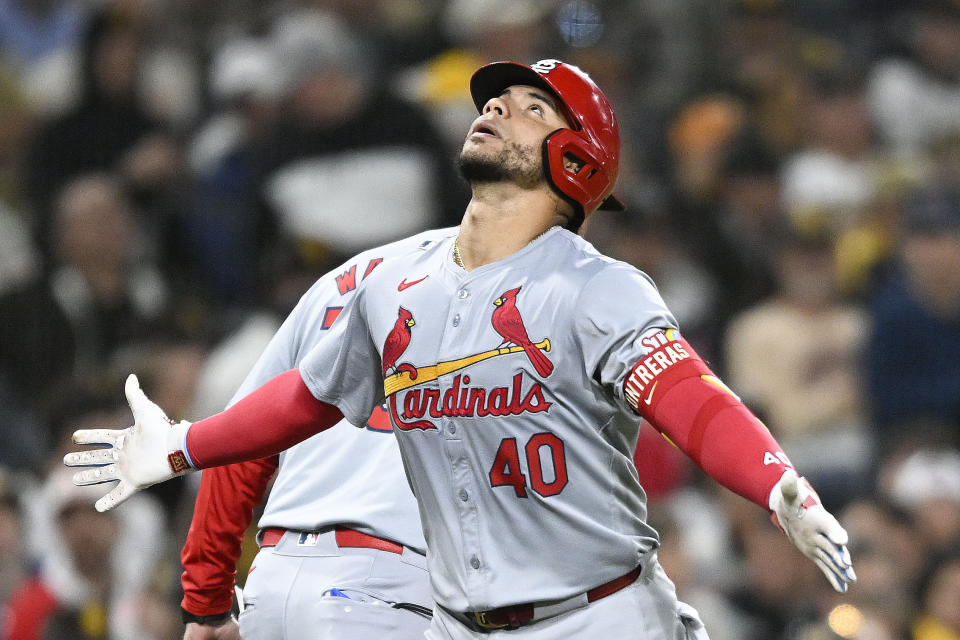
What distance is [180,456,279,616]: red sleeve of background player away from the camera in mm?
3457

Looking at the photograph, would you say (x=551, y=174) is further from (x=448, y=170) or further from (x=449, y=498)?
(x=448, y=170)

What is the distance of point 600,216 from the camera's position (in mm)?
6516

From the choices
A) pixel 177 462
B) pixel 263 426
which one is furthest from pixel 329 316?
pixel 177 462

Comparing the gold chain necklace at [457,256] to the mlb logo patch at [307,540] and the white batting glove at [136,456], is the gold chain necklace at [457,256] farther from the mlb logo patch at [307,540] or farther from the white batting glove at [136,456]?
the mlb logo patch at [307,540]

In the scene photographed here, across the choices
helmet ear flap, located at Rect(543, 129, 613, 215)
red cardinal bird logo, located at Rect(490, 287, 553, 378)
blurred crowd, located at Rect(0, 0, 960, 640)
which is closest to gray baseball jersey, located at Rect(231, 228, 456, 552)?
helmet ear flap, located at Rect(543, 129, 613, 215)

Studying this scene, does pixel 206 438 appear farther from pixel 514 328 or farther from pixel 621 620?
pixel 621 620

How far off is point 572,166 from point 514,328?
0.44 meters

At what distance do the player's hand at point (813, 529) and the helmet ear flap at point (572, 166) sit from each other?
87 centimetres

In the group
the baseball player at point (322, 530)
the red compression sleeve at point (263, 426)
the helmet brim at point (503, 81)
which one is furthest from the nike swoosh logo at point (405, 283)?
the helmet brim at point (503, 81)

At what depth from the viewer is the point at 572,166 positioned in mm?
2783

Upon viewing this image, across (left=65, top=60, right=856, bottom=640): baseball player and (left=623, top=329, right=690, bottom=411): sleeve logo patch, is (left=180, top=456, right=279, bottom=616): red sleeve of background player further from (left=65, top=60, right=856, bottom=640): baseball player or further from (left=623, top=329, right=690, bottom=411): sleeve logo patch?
(left=623, top=329, right=690, bottom=411): sleeve logo patch

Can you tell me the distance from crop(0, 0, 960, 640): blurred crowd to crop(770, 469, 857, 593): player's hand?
3044 millimetres

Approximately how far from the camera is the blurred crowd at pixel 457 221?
5707mm

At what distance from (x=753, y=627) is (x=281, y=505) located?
2.78m
